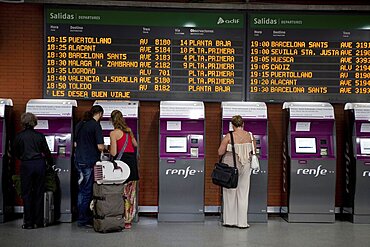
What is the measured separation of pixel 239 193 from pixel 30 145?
8.90 ft

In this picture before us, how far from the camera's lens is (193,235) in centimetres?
713

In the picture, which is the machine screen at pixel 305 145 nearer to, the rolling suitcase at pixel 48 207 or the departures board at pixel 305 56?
the departures board at pixel 305 56

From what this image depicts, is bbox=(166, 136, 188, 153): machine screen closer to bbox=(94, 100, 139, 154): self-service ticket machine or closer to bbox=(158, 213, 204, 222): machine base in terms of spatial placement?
bbox=(94, 100, 139, 154): self-service ticket machine

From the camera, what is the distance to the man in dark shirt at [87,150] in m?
7.29

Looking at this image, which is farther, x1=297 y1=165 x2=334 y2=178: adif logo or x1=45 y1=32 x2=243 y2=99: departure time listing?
x1=45 y1=32 x2=243 y2=99: departure time listing

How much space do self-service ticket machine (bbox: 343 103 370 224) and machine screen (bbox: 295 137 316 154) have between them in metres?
0.56

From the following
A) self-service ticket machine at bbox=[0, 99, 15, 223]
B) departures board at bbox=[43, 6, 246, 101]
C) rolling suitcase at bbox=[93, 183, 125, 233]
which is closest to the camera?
rolling suitcase at bbox=[93, 183, 125, 233]

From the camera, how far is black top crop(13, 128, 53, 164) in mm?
7238

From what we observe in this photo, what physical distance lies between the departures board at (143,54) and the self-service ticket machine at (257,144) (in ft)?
1.37

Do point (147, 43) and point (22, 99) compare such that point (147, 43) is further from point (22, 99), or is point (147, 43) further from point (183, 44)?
point (22, 99)

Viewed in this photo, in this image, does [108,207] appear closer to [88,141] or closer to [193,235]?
[88,141]

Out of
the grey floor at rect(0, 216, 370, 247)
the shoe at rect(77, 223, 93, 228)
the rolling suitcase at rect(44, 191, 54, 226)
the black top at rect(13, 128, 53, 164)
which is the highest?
the black top at rect(13, 128, 53, 164)

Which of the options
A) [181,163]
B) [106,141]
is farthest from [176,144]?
[106,141]

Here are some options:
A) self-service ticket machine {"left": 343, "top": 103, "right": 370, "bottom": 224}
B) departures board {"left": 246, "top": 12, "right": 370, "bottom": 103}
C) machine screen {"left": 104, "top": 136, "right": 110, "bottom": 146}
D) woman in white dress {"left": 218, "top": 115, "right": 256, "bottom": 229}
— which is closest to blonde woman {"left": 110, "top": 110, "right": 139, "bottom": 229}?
machine screen {"left": 104, "top": 136, "right": 110, "bottom": 146}
